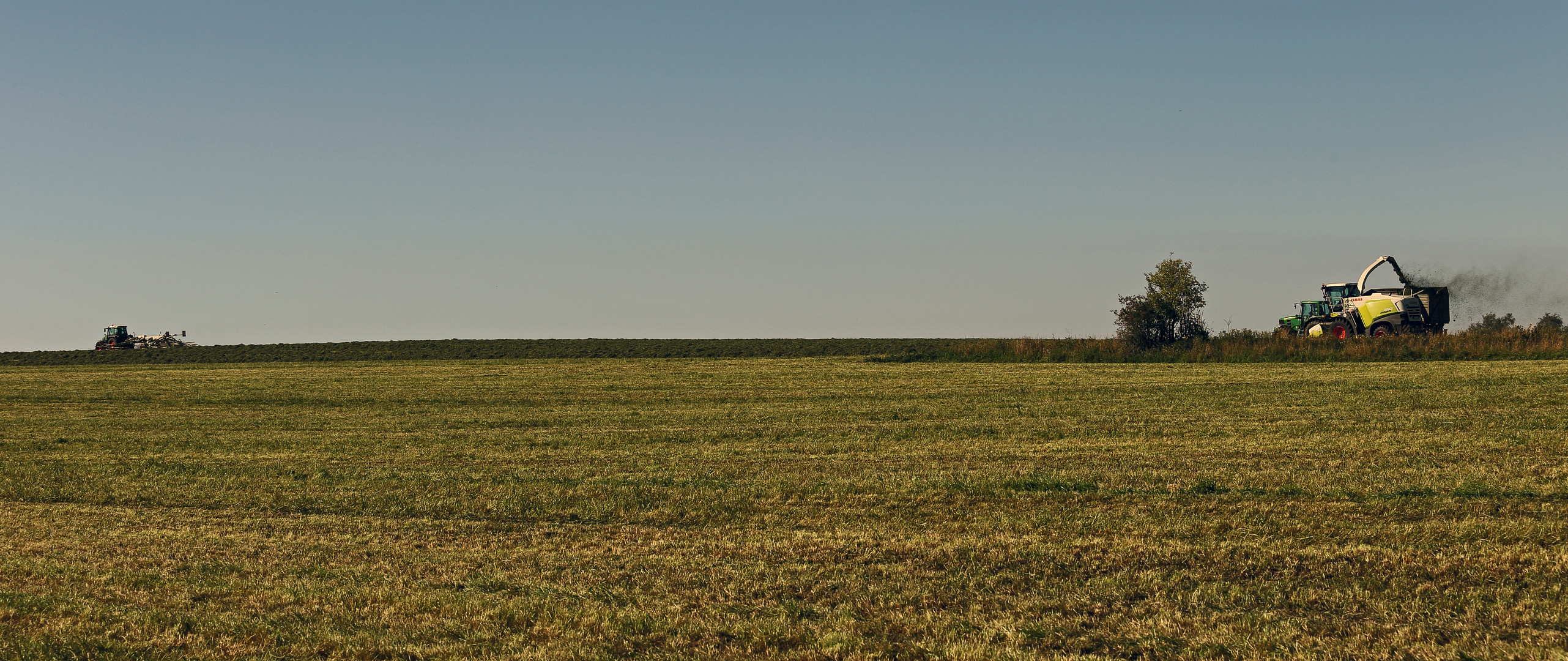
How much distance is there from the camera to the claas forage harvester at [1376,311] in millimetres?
43656

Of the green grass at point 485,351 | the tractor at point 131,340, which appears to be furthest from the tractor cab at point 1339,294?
the tractor at point 131,340

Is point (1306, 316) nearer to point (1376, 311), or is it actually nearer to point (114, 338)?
point (1376, 311)

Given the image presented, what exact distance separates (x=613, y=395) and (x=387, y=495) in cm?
1572

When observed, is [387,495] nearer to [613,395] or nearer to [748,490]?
[748,490]

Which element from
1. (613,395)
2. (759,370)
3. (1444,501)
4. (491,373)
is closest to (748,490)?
(1444,501)

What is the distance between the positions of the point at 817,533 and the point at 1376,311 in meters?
41.3

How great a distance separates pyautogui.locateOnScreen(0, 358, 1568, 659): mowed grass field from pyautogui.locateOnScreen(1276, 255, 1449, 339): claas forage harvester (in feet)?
73.8

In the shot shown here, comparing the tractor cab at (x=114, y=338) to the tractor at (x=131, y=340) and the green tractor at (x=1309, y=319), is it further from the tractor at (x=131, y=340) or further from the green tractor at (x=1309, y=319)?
the green tractor at (x=1309, y=319)

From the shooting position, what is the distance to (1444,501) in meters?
11.0

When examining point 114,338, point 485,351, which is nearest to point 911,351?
point 485,351

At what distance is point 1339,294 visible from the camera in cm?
4634

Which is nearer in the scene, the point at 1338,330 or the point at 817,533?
the point at 817,533

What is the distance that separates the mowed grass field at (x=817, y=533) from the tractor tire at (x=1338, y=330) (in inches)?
895

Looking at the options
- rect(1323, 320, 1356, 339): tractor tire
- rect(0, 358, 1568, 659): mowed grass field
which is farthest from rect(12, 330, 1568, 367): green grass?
rect(0, 358, 1568, 659): mowed grass field
